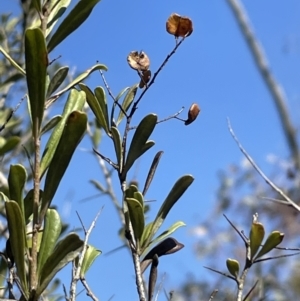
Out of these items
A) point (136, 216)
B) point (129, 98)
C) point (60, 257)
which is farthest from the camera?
point (129, 98)

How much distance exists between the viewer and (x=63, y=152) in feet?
1.91

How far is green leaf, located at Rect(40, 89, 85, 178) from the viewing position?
63 centimetres

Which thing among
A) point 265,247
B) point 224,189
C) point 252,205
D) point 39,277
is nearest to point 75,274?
point 39,277

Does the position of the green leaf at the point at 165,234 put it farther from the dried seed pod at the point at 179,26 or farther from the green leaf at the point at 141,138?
the dried seed pod at the point at 179,26

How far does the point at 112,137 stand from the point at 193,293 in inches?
204

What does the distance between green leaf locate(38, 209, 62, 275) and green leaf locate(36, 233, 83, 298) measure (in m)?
0.02

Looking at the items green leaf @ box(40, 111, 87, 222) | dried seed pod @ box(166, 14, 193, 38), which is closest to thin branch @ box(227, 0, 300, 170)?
dried seed pod @ box(166, 14, 193, 38)

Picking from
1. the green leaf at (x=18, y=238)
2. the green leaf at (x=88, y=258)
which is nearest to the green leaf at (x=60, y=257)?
the green leaf at (x=18, y=238)

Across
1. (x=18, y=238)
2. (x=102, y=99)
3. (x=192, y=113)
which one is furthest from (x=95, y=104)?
(x=18, y=238)

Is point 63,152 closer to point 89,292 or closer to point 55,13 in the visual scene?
point 89,292

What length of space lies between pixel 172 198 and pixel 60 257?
0.20 metres

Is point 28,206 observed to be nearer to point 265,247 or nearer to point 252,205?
point 265,247

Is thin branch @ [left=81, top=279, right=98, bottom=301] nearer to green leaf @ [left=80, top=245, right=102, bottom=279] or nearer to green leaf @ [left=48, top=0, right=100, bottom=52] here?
green leaf @ [left=80, top=245, right=102, bottom=279]

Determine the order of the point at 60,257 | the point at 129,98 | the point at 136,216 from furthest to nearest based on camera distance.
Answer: the point at 129,98, the point at 136,216, the point at 60,257
